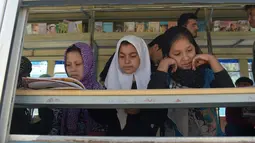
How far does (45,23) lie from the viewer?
3.46 meters

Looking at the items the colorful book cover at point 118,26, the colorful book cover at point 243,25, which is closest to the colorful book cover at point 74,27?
the colorful book cover at point 118,26

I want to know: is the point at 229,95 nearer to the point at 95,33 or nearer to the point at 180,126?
the point at 180,126

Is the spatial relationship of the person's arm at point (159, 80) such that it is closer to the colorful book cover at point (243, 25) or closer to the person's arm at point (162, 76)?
the person's arm at point (162, 76)

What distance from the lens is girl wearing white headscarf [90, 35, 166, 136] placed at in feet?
4.63

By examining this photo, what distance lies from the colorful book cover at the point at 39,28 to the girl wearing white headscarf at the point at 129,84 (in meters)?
1.90

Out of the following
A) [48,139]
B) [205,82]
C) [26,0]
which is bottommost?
[48,139]

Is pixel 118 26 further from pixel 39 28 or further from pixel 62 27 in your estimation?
pixel 39 28

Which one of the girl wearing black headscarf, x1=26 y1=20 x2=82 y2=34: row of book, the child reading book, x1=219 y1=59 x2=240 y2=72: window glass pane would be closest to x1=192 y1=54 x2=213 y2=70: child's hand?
the girl wearing black headscarf

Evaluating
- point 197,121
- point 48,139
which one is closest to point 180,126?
point 197,121

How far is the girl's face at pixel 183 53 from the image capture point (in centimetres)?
151

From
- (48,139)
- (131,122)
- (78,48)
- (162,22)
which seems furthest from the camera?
(162,22)

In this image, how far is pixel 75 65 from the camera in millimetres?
1685

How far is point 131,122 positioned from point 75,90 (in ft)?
1.54

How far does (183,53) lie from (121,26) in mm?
1918
